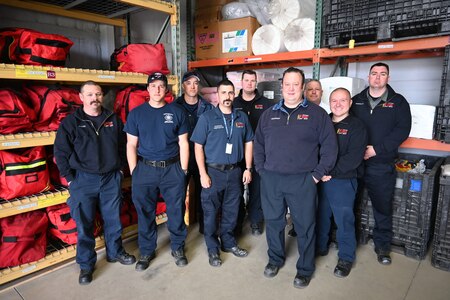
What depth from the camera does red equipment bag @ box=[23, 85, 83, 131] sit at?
2.64 m

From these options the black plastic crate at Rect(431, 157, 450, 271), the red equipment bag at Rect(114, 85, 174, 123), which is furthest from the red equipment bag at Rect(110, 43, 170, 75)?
the black plastic crate at Rect(431, 157, 450, 271)

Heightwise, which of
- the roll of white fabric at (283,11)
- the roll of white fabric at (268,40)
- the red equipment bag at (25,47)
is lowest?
the red equipment bag at (25,47)

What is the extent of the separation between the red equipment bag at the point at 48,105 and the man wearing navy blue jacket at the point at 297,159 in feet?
5.58

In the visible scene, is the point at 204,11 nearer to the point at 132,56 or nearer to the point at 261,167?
the point at 132,56

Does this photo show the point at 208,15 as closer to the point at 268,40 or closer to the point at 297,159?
the point at 268,40

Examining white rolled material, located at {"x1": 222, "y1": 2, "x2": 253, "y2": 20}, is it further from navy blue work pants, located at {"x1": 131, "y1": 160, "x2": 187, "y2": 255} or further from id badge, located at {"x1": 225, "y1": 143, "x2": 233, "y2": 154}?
navy blue work pants, located at {"x1": 131, "y1": 160, "x2": 187, "y2": 255}

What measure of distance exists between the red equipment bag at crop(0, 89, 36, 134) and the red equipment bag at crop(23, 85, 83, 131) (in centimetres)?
14

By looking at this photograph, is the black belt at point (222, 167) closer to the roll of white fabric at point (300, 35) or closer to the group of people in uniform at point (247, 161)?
the group of people in uniform at point (247, 161)

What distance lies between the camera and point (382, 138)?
8.93ft

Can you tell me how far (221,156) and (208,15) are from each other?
2.47 m

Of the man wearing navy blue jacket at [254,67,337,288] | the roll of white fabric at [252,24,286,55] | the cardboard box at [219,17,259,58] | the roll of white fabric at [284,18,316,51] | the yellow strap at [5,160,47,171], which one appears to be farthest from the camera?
the cardboard box at [219,17,259,58]

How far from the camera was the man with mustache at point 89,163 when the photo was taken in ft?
8.17

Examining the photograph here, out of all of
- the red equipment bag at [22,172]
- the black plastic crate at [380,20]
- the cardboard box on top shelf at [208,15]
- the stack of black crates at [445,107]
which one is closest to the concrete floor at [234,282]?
the red equipment bag at [22,172]

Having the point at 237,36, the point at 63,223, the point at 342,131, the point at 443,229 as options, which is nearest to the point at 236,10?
the point at 237,36
